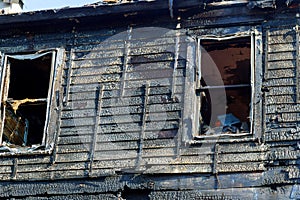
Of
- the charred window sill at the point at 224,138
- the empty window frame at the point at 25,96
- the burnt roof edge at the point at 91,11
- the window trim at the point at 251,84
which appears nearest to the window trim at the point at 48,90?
the empty window frame at the point at 25,96

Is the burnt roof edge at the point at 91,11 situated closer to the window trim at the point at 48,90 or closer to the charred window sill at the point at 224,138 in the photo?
the window trim at the point at 48,90

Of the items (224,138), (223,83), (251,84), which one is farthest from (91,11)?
(224,138)

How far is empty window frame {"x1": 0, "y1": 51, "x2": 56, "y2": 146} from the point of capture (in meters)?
13.1

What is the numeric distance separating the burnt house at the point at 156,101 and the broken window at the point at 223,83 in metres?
0.03

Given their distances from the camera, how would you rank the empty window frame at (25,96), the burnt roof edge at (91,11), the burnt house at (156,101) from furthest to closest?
1. the empty window frame at (25,96)
2. the burnt roof edge at (91,11)
3. the burnt house at (156,101)

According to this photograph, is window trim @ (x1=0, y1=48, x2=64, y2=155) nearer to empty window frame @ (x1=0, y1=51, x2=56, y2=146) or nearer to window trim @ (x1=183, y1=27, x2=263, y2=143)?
empty window frame @ (x1=0, y1=51, x2=56, y2=146)

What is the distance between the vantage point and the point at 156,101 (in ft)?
40.0

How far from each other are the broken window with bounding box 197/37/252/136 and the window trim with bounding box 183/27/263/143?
0.08 meters

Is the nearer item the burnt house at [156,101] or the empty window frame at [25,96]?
the burnt house at [156,101]

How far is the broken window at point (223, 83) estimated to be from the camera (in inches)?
486

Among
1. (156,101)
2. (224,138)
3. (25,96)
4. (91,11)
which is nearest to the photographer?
(224,138)

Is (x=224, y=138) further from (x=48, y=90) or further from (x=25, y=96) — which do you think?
(x=25, y=96)

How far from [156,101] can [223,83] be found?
1.91 m

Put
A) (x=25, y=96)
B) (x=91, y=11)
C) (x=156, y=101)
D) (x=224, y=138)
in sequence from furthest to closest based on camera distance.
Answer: (x=25, y=96)
(x=91, y=11)
(x=156, y=101)
(x=224, y=138)
